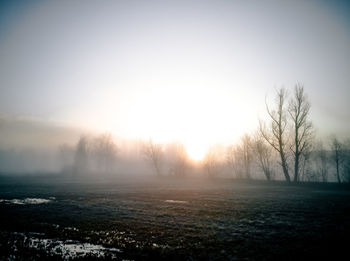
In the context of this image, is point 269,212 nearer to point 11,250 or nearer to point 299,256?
point 299,256

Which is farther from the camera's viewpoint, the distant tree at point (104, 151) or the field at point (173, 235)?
the distant tree at point (104, 151)

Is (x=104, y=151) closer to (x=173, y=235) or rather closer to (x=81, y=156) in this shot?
(x=81, y=156)

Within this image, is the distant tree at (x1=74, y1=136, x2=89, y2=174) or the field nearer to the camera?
the field

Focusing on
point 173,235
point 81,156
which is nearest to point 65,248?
point 173,235

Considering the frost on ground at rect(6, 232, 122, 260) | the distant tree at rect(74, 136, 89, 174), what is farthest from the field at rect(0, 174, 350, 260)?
the distant tree at rect(74, 136, 89, 174)

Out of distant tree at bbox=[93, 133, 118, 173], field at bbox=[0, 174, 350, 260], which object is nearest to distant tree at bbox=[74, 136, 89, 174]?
distant tree at bbox=[93, 133, 118, 173]

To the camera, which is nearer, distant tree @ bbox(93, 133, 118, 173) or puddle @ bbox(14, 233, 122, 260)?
puddle @ bbox(14, 233, 122, 260)

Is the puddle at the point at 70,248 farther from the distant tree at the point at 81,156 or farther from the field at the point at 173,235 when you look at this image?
the distant tree at the point at 81,156

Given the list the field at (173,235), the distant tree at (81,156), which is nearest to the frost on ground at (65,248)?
the field at (173,235)

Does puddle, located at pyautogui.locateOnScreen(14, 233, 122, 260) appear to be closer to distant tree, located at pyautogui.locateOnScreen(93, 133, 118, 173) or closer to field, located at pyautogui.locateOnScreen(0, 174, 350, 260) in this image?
field, located at pyautogui.locateOnScreen(0, 174, 350, 260)

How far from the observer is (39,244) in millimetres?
9516

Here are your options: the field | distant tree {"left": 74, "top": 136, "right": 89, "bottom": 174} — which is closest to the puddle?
the field

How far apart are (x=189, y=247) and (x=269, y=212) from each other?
11075mm

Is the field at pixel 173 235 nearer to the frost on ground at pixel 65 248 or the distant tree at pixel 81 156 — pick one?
the frost on ground at pixel 65 248
